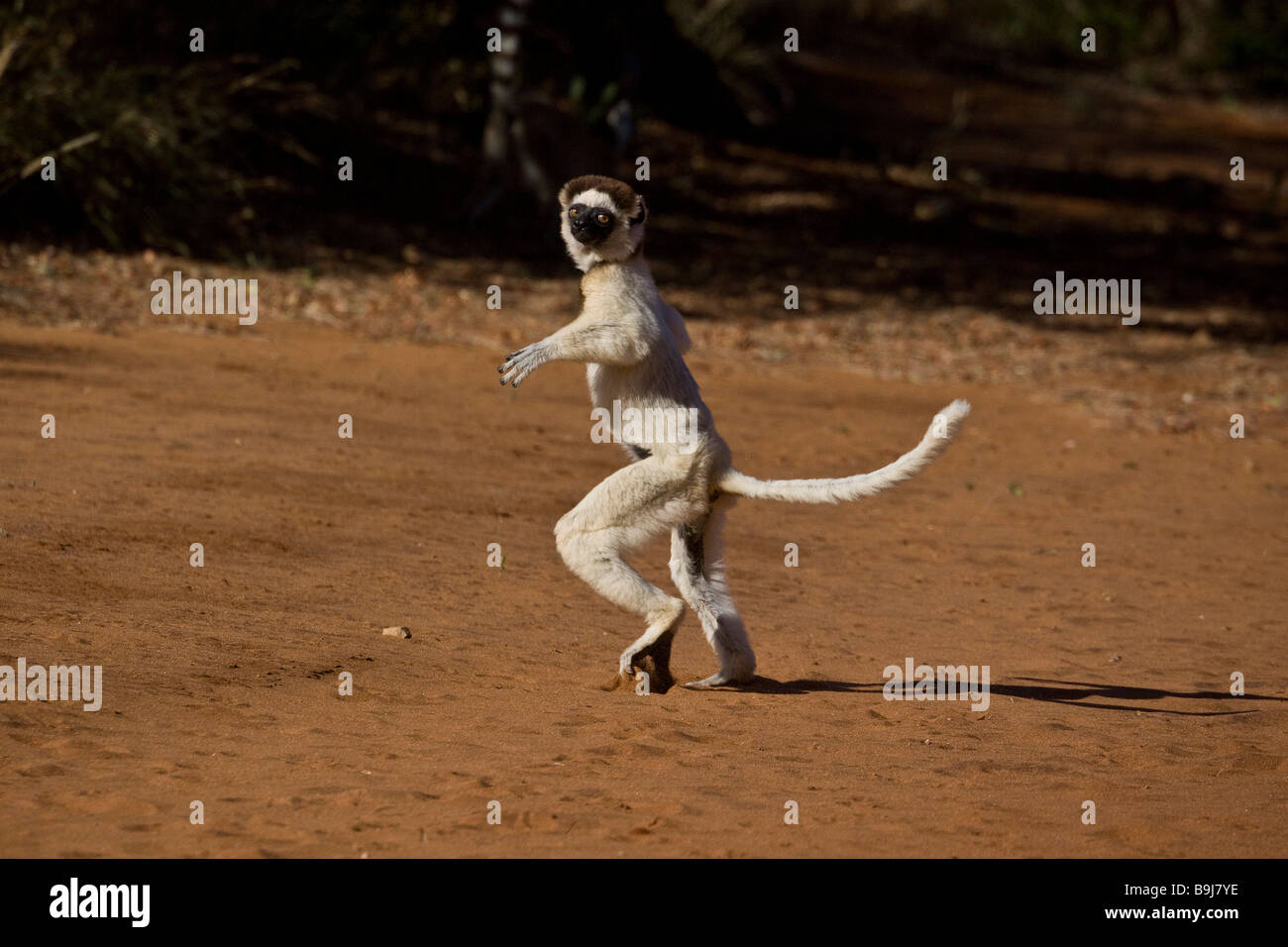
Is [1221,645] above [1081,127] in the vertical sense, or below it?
below

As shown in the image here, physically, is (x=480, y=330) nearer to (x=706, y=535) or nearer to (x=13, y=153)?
(x=13, y=153)

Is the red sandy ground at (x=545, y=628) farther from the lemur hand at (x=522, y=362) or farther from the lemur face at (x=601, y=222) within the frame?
the lemur face at (x=601, y=222)

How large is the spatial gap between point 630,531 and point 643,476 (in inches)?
8.7

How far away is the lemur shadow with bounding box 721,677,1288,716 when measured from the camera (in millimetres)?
6125

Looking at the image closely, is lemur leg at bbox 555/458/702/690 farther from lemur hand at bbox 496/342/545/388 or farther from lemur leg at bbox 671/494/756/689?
lemur hand at bbox 496/342/545/388

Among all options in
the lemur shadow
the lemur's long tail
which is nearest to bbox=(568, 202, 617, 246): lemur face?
the lemur's long tail

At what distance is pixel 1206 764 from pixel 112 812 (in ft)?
12.5

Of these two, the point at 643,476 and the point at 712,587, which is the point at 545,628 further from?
the point at 643,476

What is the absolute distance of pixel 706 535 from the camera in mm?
5938

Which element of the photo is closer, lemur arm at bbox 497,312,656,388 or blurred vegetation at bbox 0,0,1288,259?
lemur arm at bbox 497,312,656,388

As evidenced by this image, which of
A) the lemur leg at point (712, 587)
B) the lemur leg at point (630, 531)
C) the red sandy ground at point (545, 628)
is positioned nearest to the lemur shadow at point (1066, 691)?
the red sandy ground at point (545, 628)

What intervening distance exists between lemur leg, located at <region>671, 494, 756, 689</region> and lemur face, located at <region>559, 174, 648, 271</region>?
3.63 feet

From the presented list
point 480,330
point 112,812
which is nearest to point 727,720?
point 112,812

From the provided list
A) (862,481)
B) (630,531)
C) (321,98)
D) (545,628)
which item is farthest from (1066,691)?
(321,98)
